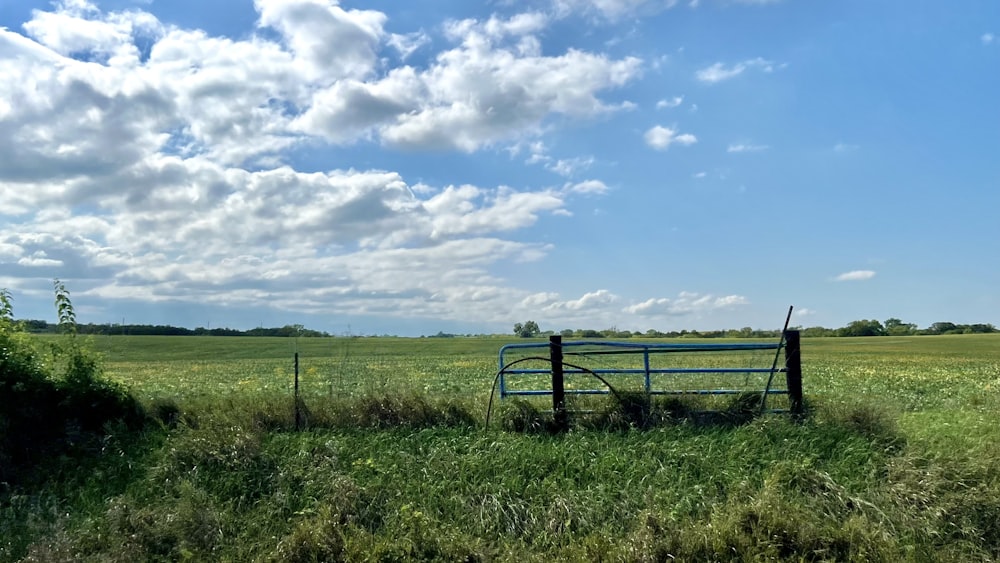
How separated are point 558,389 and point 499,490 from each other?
2.59 meters

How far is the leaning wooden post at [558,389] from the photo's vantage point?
391 inches

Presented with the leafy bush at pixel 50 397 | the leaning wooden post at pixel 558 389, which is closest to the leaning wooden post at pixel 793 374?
the leaning wooden post at pixel 558 389

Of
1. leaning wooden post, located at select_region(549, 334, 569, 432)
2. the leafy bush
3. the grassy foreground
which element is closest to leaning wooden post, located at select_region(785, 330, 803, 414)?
the grassy foreground

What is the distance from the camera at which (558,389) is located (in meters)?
10.2

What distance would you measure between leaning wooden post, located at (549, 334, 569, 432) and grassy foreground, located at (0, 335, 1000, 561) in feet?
1.23

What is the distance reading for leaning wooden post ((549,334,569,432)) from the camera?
9.94 m

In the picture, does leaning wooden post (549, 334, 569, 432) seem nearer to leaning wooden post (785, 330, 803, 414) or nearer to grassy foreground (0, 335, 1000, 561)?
grassy foreground (0, 335, 1000, 561)

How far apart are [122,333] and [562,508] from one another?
1516 centimetres

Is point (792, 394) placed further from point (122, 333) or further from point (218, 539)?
point (122, 333)

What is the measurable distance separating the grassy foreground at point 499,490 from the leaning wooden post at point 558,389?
0.37m

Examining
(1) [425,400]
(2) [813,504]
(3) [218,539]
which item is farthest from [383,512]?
(2) [813,504]

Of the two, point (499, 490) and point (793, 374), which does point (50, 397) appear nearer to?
point (499, 490)

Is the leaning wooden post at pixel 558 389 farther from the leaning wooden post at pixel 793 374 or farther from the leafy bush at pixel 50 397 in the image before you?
the leafy bush at pixel 50 397

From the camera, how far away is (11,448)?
31.5 feet
